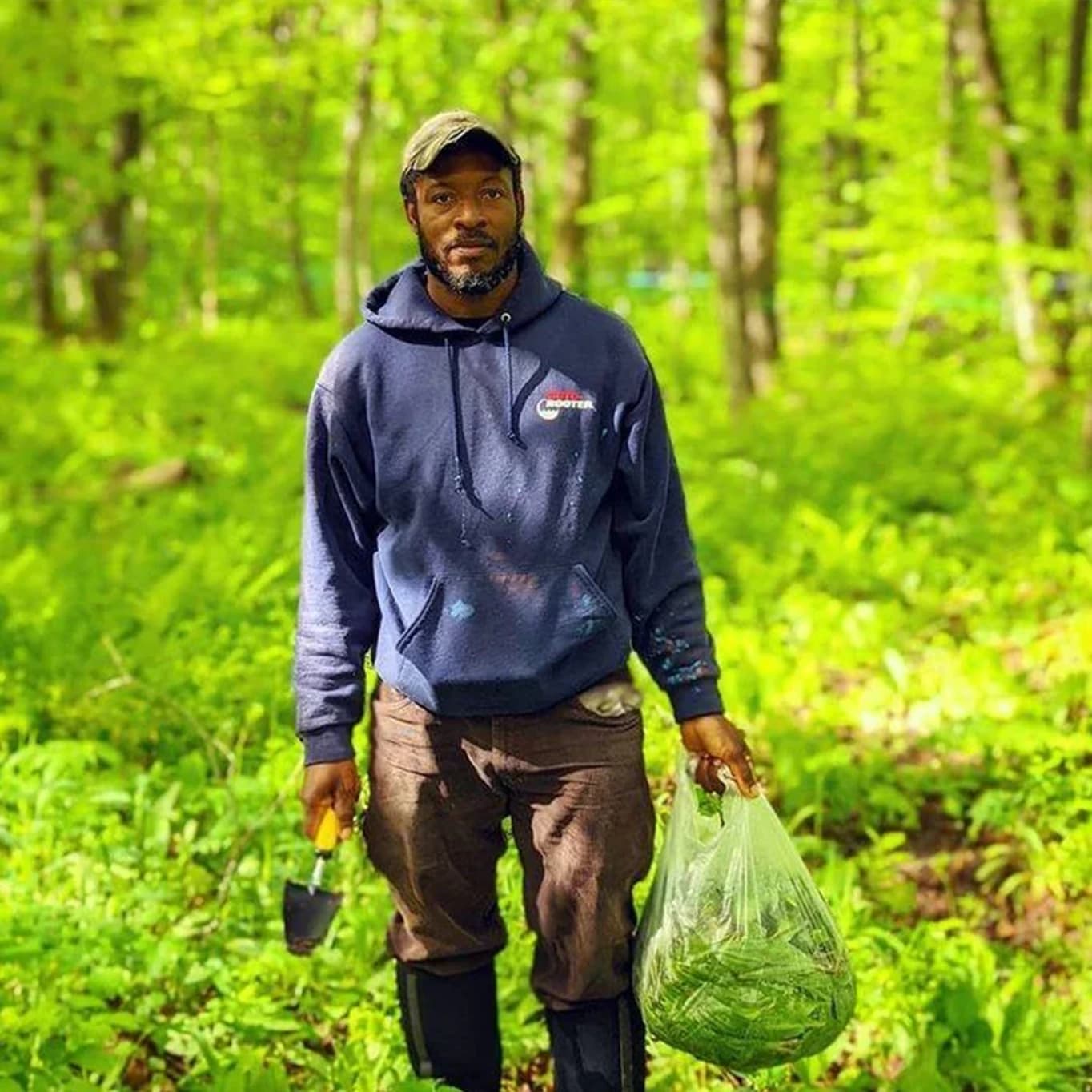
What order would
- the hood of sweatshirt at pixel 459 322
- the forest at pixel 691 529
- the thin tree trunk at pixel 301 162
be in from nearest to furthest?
the hood of sweatshirt at pixel 459 322, the forest at pixel 691 529, the thin tree trunk at pixel 301 162

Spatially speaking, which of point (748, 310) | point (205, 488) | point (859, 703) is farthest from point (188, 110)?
point (859, 703)

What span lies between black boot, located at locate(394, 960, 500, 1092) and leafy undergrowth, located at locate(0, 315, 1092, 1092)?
0.34 metres

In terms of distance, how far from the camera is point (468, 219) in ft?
9.00

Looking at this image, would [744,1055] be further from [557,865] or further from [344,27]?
[344,27]

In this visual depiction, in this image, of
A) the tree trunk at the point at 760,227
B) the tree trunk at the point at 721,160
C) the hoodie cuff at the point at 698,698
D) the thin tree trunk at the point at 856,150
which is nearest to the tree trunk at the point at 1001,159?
the tree trunk at the point at 721,160

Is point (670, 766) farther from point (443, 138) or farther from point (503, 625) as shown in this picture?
point (443, 138)

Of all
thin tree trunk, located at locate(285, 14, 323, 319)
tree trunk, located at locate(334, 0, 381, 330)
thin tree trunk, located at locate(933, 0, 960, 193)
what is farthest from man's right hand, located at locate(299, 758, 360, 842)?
thin tree trunk, located at locate(285, 14, 323, 319)

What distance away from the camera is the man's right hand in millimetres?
3006

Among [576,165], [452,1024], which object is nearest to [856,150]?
[576,165]

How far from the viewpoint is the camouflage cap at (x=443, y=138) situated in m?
2.69

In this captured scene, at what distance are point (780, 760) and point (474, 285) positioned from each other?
300 centimetres

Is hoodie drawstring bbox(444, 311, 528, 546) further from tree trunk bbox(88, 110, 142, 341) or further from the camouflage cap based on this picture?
tree trunk bbox(88, 110, 142, 341)

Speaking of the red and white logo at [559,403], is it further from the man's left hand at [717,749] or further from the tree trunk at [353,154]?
the tree trunk at [353,154]

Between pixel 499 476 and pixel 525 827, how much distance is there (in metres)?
0.82
